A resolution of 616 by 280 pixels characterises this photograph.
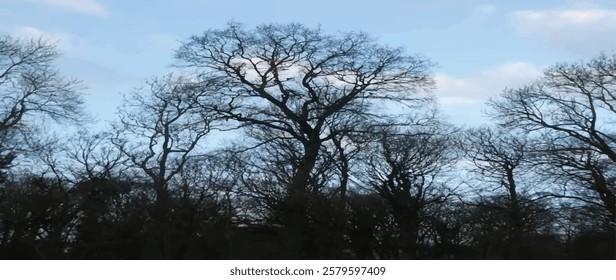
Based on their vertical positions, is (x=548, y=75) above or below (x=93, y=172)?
above

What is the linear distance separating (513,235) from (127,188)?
41.4ft

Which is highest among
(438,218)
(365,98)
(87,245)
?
(365,98)

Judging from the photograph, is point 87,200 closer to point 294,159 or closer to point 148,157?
point 148,157

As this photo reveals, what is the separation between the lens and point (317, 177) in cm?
2662

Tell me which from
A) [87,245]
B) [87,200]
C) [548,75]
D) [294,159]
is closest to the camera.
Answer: [87,245]

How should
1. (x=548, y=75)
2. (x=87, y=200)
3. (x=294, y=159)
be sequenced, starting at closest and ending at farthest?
(x=87, y=200), (x=294, y=159), (x=548, y=75)

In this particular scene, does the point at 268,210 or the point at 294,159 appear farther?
the point at 294,159

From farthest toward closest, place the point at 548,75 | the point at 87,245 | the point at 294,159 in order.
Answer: the point at 548,75
the point at 294,159
the point at 87,245

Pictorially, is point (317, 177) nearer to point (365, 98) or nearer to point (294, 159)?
point (294, 159)

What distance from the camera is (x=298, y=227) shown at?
2508 centimetres

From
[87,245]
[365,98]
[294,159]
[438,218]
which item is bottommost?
[87,245]

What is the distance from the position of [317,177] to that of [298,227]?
87.8 inches

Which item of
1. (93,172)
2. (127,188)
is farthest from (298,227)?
(93,172)

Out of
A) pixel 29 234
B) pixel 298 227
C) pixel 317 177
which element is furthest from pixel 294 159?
pixel 29 234
